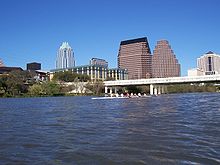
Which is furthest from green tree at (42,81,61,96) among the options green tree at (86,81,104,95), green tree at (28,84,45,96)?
green tree at (86,81,104,95)

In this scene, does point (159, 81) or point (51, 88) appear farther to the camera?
point (159, 81)

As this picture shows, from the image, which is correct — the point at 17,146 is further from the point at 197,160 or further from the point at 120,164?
the point at 197,160

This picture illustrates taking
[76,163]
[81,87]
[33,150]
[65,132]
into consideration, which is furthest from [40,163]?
[81,87]

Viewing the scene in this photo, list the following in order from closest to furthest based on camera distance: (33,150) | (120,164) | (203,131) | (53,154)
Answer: (120,164) < (53,154) < (33,150) < (203,131)

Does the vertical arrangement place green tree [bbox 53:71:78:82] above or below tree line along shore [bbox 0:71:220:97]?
above

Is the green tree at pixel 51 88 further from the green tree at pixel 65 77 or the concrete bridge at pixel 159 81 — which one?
the green tree at pixel 65 77

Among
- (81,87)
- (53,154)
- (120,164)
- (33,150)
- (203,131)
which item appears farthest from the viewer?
(81,87)

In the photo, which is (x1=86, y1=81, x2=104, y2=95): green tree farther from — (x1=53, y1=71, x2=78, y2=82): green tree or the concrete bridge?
(x1=53, y1=71, x2=78, y2=82): green tree

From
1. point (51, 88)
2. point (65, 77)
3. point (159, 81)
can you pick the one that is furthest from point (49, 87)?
point (159, 81)

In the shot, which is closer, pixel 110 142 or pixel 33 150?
pixel 33 150

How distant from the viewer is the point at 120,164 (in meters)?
9.29

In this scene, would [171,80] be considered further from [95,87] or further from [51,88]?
[51,88]

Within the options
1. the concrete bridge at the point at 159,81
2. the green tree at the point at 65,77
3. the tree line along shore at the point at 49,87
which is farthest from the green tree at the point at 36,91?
the green tree at the point at 65,77

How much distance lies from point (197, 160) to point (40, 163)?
15.7ft
